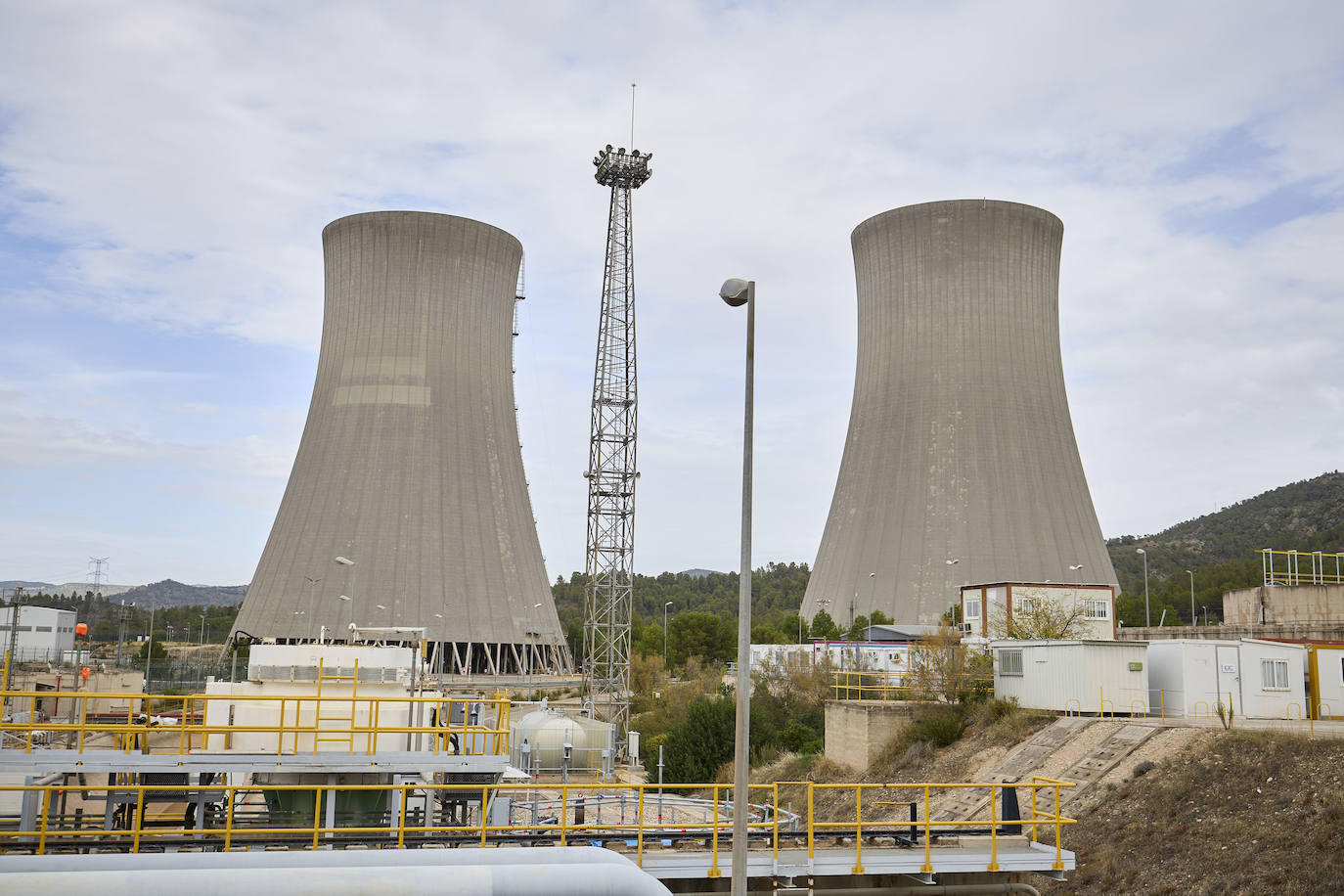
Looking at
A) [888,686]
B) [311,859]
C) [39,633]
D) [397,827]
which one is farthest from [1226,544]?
[311,859]

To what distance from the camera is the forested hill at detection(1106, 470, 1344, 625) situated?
6250 cm

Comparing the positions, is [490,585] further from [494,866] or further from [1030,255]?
[494,866]

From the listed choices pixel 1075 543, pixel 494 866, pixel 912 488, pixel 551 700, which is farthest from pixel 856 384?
pixel 494 866

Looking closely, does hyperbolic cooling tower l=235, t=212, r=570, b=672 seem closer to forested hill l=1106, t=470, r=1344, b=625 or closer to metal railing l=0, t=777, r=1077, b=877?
metal railing l=0, t=777, r=1077, b=877

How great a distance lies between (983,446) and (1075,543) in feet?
16.0

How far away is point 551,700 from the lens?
46.5 m

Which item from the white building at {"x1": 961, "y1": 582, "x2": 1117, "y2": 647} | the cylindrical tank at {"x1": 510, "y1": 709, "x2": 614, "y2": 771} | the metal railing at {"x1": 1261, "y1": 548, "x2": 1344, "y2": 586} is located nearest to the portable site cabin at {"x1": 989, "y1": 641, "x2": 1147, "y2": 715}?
the white building at {"x1": 961, "y1": 582, "x2": 1117, "y2": 647}

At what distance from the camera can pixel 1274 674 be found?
22031mm

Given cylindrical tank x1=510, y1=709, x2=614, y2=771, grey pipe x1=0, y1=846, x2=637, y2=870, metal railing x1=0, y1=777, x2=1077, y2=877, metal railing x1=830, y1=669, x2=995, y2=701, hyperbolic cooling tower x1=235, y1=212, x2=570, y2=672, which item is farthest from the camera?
hyperbolic cooling tower x1=235, y1=212, x2=570, y2=672

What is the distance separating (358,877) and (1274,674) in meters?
22.0

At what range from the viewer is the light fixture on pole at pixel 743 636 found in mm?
6801

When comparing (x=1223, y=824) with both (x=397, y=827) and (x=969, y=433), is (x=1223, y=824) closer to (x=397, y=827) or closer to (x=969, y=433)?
(x=397, y=827)

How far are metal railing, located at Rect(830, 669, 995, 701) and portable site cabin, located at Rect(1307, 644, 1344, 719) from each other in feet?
21.3

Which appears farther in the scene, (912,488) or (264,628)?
(264,628)
